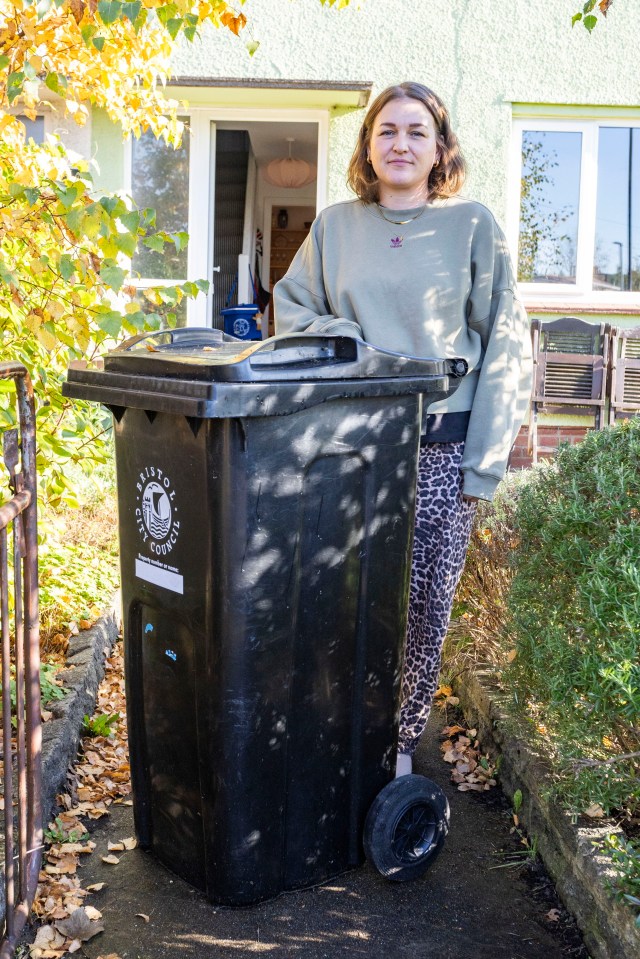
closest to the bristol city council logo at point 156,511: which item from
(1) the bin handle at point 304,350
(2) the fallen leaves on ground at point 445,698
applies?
(1) the bin handle at point 304,350

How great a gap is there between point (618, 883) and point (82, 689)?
2.04 meters

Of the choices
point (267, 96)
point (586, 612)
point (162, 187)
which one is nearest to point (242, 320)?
point (162, 187)

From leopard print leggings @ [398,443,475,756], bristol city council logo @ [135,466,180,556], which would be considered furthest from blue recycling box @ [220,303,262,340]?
bristol city council logo @ [135,466,180,556]

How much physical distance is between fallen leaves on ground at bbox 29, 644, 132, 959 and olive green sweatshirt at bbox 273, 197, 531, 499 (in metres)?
1.51

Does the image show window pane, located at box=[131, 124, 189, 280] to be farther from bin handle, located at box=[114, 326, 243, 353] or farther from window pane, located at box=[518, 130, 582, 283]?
bin handle, located at box=[114, 326, 243, 353]

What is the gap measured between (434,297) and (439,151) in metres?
0.47

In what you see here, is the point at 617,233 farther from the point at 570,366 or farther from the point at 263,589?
the point at 263,589

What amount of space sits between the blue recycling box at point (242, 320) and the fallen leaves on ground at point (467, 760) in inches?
245

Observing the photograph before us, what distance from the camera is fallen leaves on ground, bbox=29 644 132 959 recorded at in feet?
7.25

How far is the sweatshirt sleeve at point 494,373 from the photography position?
259cm

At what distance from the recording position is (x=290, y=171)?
10.6m

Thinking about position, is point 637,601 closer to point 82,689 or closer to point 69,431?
point 69,431

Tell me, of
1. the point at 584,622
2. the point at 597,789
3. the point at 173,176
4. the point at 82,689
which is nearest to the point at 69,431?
the point at 82,689

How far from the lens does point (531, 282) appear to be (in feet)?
26.7
